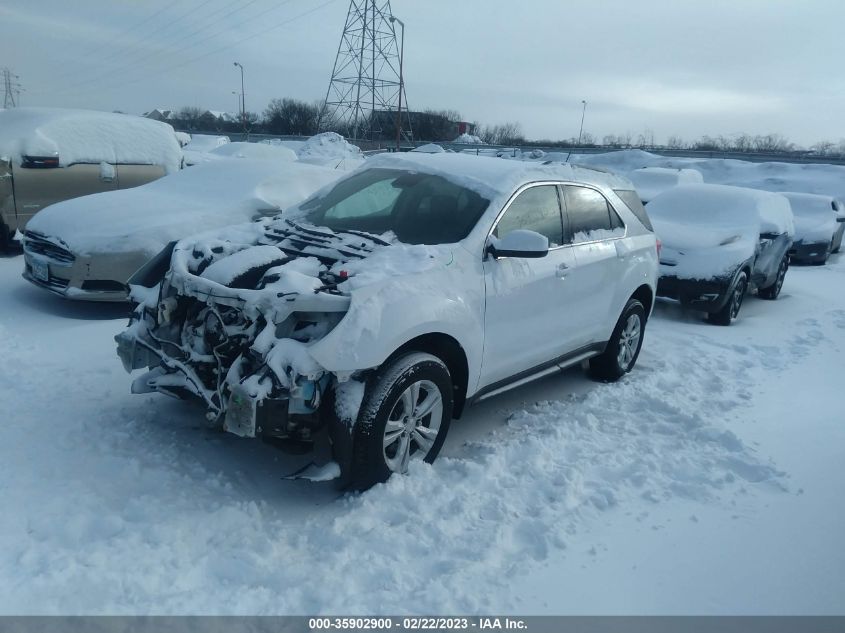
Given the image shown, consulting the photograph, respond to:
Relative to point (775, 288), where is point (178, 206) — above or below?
above

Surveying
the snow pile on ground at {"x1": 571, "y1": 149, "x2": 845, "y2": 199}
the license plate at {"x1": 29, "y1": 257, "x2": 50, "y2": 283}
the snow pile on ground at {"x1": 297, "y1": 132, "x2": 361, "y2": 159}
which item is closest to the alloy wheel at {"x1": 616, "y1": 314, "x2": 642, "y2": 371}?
the license plate at {"x1": 29, "y1": 257, "x2": 50, "y2": 283}

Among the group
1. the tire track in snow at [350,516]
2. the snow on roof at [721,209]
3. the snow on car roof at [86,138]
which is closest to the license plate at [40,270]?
the tire track in snow at [350,516]

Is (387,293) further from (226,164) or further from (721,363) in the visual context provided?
(226,164)

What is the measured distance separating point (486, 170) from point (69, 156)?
21.0 feet

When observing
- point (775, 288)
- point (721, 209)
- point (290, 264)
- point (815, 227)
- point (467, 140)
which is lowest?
point (775, 288)

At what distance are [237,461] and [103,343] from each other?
230 cm

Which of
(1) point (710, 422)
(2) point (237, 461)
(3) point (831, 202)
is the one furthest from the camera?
(3) point (831, 202)

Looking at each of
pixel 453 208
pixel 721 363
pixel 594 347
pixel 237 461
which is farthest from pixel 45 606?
pixel 721 363

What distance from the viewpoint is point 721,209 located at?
8.98 m

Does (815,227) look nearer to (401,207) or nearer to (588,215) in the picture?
(588,215)

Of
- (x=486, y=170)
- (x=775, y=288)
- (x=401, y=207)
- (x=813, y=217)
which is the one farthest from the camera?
(x=813, y=217)

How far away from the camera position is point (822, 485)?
3.69m

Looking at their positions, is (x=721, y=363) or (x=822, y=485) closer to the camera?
(x=822, y=485)

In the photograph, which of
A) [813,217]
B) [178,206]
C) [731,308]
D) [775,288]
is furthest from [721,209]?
[178,206]
